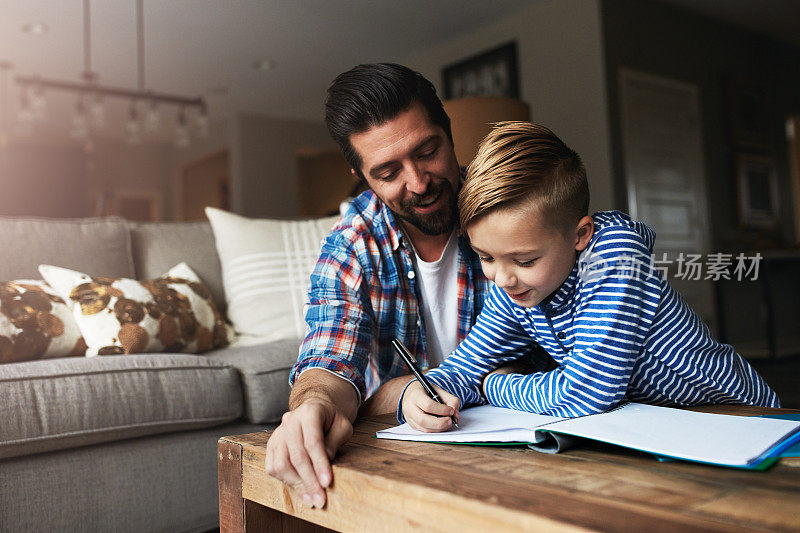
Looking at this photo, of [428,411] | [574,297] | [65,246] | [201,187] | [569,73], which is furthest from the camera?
[201,187]

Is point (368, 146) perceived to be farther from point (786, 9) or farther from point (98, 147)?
point (98, 147)

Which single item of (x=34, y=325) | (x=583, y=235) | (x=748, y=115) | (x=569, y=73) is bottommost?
(x=34, y=325)

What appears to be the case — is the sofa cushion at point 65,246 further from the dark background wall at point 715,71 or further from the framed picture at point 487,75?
the framed picture at point 487,75

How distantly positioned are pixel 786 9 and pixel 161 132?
22.7 ft

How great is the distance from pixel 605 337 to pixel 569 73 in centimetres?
419

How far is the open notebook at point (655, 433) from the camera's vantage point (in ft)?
1.92

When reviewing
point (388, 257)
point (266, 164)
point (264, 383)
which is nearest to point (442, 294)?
point (388, 257)

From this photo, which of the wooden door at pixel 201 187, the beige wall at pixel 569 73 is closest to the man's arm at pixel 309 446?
the beige wall at pixel 569 73

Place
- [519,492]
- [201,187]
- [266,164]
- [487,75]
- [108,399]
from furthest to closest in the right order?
[201,187] < [266,164] < [487,75] < [108,399] < [519,492]

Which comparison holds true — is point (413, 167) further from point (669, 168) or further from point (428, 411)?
point (669, 168)

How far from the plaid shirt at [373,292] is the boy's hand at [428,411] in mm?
289

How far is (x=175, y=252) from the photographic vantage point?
7.77ft

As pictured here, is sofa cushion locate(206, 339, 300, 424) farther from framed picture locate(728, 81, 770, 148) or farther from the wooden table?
framed picture locate(728, 81, 770, 148)

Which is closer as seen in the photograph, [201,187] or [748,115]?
[748,115]
